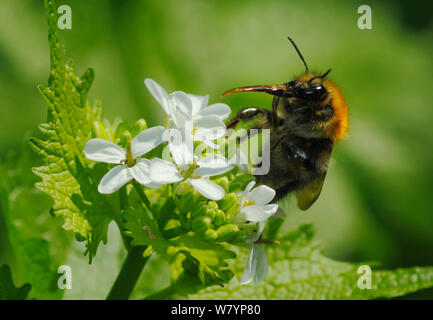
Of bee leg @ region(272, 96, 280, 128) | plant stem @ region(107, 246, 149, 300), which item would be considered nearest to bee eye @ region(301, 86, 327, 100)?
bee leg @ region(272, 96, 280, 128)

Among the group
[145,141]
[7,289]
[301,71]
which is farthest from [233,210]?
[301,71]

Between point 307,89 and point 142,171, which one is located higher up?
point 307,89

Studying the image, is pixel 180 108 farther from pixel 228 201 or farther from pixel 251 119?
pixel 251 119

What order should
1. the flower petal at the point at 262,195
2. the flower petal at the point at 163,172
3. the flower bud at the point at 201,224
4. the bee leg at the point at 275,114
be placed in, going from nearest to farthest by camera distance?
the flower petal at the point at 163,172, the flower bud at the point at 201,224, the flower petal at the point at 262,195, the bee leg at the point at 275,114

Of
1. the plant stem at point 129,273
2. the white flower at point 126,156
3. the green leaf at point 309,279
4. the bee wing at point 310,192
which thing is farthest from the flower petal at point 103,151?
the bee wing at point 310,192

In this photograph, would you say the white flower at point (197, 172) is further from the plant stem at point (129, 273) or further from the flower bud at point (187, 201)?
the plant stem at point (129, 273)

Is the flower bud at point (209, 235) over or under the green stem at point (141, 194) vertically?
under
